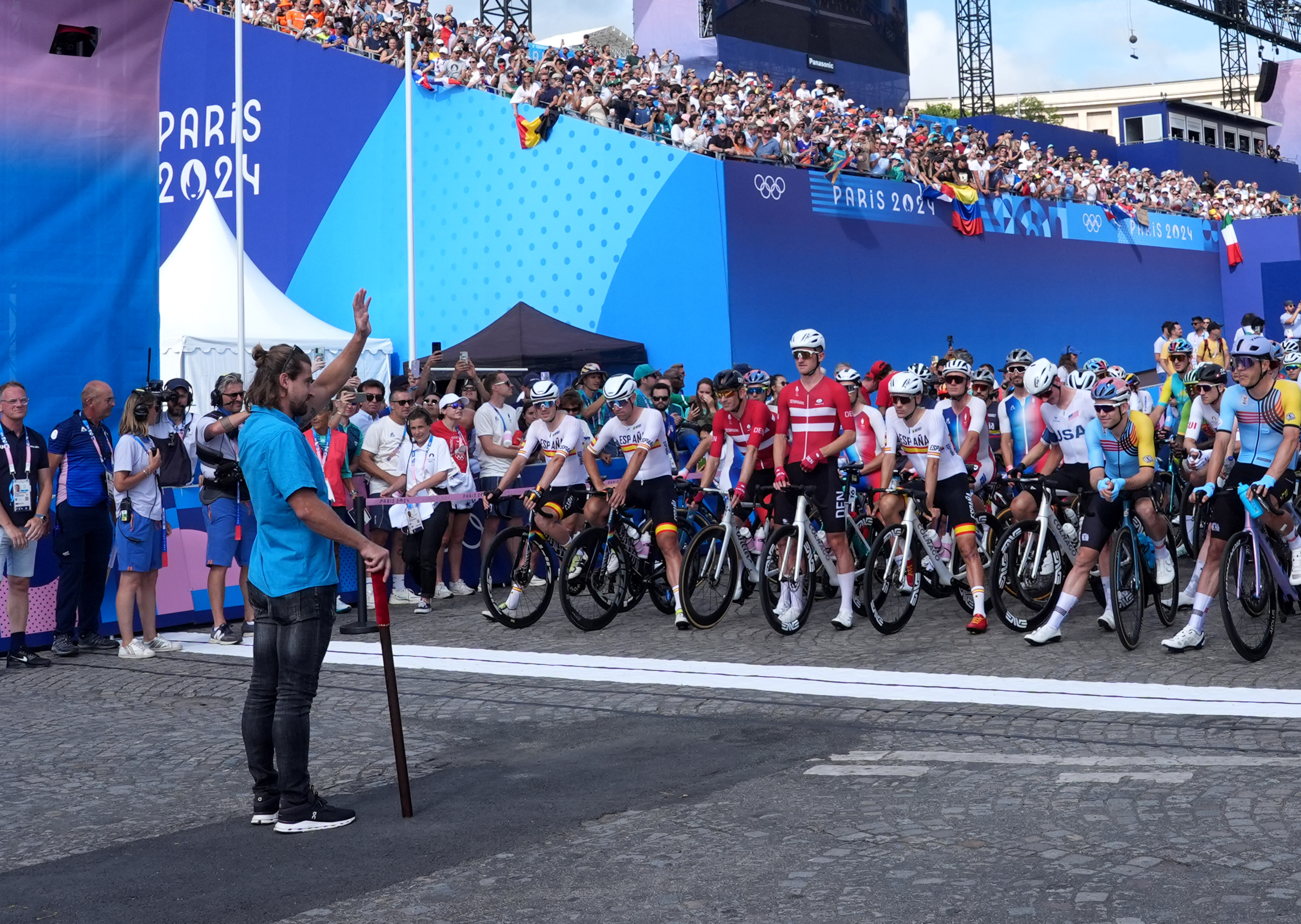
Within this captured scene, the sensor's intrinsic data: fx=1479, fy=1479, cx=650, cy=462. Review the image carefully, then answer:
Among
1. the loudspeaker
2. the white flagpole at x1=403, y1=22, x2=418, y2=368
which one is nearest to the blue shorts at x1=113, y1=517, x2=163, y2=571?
the white flagpole at x1=403, y1=22, x2=418, y2=368

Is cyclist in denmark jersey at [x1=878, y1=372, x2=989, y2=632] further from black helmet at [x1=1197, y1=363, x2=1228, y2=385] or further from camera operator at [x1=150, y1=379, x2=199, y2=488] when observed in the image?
camera operator at [x1=150, y1=379, x2=199, y2=488]

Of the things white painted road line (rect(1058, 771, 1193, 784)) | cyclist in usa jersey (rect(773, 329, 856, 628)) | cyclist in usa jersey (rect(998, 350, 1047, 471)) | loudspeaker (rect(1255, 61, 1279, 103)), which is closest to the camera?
white painted road line (rect(1058, 771, 1193, 784))

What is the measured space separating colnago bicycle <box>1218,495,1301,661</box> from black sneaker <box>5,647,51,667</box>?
753 cm

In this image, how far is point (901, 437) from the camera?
1088 centimetres

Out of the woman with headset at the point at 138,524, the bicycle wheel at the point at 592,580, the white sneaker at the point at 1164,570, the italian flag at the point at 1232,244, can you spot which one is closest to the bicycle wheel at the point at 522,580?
the bicycle wheel at the point at 592,580

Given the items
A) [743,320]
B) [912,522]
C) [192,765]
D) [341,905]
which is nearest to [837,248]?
[743,320]

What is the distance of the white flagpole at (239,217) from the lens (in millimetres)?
20688

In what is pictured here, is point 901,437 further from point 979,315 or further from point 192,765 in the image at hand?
point 979,315

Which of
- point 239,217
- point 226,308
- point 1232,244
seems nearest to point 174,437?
point 239,217

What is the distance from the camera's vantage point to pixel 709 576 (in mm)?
10750

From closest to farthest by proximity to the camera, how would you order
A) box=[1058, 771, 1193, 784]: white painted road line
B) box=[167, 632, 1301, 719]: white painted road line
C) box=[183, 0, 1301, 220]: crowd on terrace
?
1. box=[1058, 771, 1193, 784]: white painted road line
2. box=[167, 632, 1301, 719]: white painted road line
3. box=[183, 0, 1301, 220]: crowd on terrace

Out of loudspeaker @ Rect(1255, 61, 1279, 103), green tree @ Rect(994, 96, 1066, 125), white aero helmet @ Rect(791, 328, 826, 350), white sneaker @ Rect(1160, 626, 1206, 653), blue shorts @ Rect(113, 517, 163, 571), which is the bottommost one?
white sneaker @ Rect(1160, 626, 1206, 653)

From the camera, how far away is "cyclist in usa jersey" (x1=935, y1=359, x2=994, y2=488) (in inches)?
451

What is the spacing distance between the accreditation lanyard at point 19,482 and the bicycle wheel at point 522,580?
3.12 m
